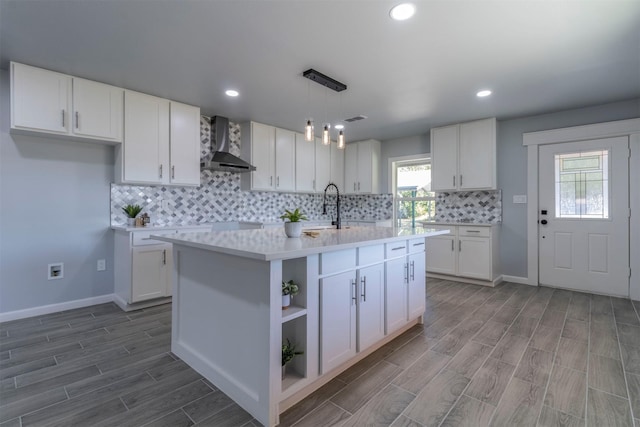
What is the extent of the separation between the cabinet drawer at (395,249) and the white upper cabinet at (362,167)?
126 inches

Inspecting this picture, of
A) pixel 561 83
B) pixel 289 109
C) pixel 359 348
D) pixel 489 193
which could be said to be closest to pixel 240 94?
pixel 289 109

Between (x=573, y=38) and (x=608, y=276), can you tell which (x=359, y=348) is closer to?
(x=573, y=38)

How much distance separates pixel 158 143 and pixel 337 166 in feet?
10.6

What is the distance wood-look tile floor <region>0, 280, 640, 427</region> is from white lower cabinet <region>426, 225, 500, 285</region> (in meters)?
1.25

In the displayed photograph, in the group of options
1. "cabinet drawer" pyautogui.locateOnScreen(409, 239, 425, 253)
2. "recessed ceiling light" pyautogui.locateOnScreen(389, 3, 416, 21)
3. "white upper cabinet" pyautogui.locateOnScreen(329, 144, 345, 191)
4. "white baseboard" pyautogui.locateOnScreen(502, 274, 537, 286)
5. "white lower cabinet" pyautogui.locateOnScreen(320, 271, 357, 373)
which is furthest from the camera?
"white upper cabinet" pyautogui.locateOnScreen(329, 144, 345, 191)

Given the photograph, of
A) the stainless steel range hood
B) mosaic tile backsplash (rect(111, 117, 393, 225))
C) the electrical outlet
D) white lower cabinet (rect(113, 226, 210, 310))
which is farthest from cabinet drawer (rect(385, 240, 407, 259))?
the electrical outlet

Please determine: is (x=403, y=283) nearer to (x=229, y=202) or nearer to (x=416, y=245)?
(x=416, y=245)

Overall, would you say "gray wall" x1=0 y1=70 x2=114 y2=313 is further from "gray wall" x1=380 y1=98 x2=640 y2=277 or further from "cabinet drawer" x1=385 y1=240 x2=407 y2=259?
"gray wall" x1=380 y1=98 x2=640 y2=277

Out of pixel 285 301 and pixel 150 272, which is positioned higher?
pixel 285 301

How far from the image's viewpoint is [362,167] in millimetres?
5758

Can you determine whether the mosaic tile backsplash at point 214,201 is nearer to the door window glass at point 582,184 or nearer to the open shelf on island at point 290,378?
the door window glass at point 582,184

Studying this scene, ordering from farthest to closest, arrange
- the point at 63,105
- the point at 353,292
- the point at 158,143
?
the point at 158,143
the point at 63,105
the point at 353,292

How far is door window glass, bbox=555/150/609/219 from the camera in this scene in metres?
3.76

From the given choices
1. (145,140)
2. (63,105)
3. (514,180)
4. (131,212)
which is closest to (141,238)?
(131,212)
